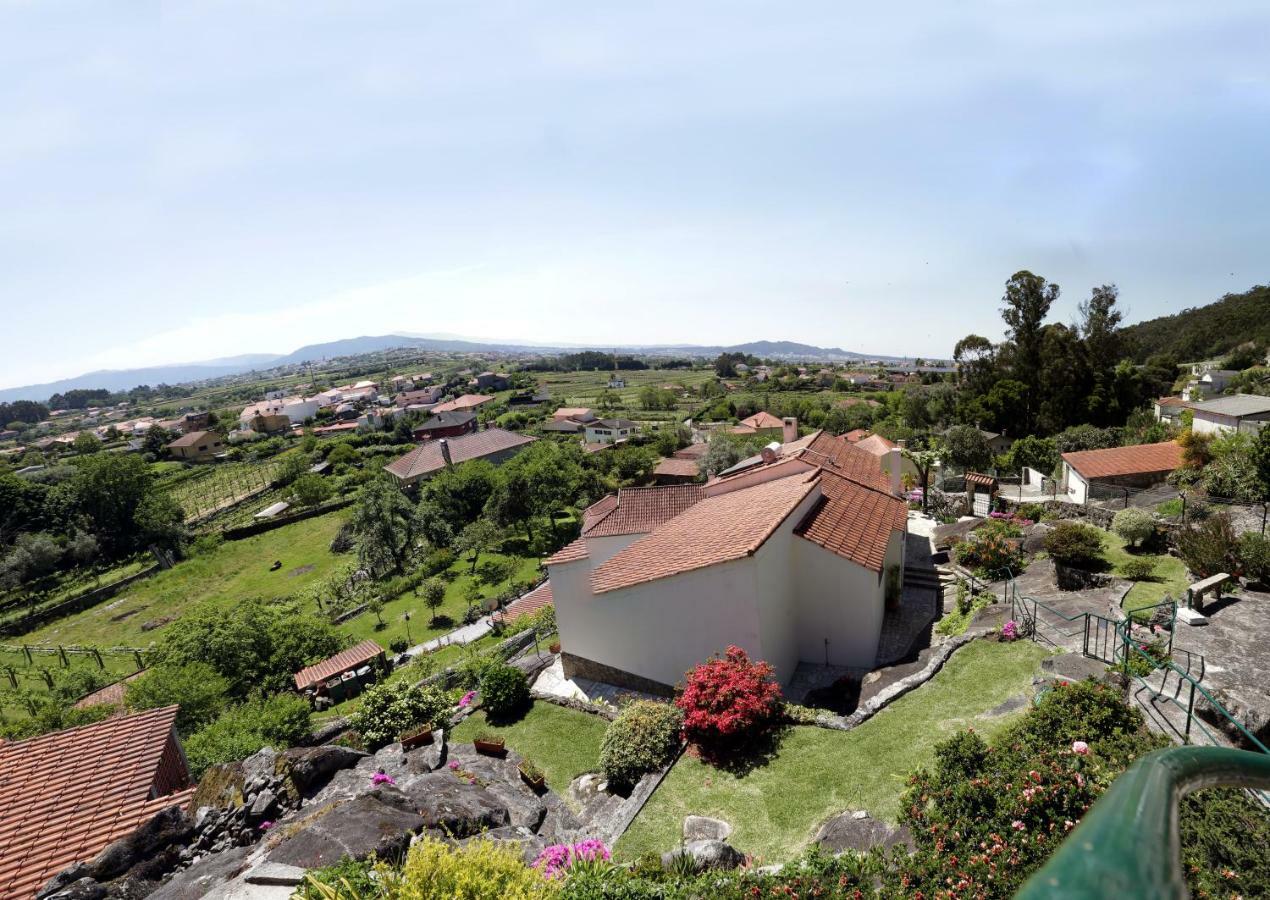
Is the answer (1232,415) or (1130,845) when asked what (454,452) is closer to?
(1232,415)

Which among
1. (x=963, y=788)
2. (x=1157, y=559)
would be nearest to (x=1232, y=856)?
(x=963, y=788)

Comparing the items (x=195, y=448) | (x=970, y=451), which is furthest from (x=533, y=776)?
(x=195, y=448)

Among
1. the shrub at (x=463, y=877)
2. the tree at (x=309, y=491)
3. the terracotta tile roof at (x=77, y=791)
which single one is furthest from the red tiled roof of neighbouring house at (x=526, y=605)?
the tree at (x=309, y=491)

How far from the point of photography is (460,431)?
9825cm

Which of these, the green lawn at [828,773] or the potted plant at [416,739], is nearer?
the green lawn at [828,773]

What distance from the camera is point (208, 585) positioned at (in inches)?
2029

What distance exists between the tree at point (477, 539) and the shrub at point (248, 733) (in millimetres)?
26973

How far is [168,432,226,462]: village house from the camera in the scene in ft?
341

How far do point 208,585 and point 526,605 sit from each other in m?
36.6

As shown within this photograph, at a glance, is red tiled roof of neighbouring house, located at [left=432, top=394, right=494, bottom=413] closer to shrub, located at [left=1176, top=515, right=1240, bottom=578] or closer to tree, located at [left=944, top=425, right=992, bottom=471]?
tree, located at [left=944, top=425, right=992, bottom=471]

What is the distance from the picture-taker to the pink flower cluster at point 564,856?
9.29 meters

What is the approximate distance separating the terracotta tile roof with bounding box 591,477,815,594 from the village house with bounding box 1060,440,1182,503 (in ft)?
62.8

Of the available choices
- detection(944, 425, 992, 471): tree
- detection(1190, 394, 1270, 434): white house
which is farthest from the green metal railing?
detection(944, 425, 992, 471): tree

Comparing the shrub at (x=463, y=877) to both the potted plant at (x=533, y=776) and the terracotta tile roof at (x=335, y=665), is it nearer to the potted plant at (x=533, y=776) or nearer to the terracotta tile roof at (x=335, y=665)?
the potted plant at (x=533, y=776)
